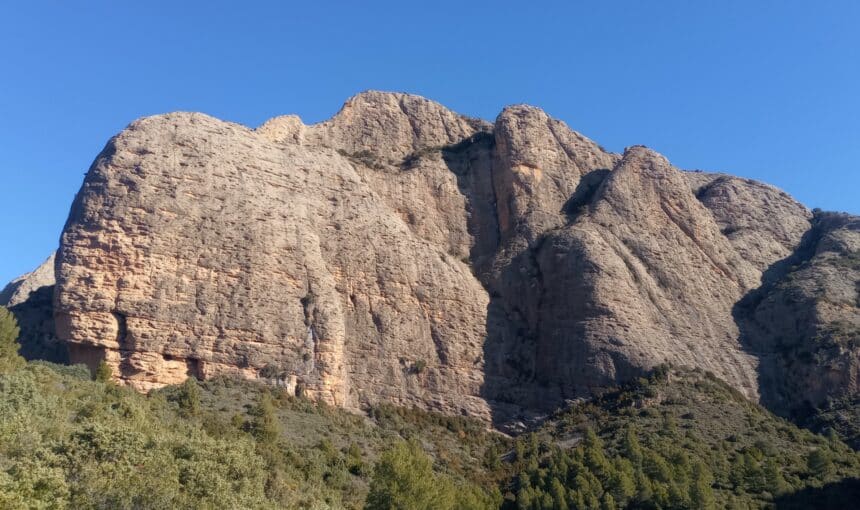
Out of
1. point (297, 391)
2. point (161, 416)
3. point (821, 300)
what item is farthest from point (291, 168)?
point (821, 300)

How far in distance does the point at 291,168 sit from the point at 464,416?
79.0 feet

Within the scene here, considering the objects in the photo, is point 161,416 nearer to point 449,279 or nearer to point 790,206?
point 449,279

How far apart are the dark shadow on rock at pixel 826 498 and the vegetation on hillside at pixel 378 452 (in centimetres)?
12

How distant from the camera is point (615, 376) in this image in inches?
2021

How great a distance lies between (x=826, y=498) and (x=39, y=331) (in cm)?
4930

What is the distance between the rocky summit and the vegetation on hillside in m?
2.81

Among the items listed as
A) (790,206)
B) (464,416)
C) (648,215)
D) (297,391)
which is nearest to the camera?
(297,391)

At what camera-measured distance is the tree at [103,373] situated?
40.7 m

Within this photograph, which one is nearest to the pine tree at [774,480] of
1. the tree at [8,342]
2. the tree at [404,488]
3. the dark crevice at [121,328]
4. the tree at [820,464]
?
the tree at [820,464]

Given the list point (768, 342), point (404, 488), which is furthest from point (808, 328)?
point (404, 488)

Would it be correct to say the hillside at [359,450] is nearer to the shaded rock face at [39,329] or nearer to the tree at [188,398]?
the tree at [188,398]

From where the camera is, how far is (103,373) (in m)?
40.9

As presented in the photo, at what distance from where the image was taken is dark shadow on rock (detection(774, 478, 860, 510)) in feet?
123

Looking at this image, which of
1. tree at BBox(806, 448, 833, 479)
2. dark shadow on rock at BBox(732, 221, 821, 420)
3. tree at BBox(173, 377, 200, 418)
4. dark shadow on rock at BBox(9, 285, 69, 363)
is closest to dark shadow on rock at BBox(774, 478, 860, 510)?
tree at BBox(806, 448, 833, 479)
